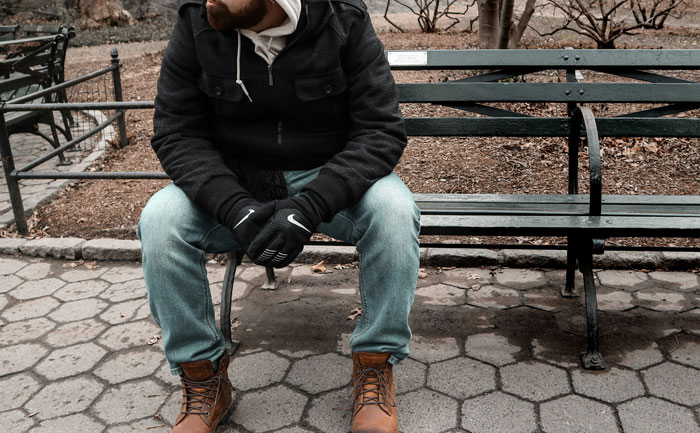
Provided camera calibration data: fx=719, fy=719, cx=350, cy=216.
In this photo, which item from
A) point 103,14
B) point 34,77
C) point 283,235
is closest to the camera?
point 283,235

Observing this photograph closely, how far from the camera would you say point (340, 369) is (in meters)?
2.97

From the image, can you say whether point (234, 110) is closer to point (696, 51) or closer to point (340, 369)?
point (340, 369)

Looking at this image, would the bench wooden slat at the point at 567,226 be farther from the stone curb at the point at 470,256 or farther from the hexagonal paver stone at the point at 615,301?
the stone curb at the point at 470,256

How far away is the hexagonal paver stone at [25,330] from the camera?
3.33 metres

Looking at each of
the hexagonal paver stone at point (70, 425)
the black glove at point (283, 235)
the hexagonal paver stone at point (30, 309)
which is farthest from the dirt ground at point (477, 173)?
the black glove at point (283, 235)

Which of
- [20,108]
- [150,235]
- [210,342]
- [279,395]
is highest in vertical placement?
[20,108]

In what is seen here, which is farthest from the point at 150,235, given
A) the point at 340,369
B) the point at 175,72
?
the point at 340,369

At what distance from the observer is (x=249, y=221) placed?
2348mm

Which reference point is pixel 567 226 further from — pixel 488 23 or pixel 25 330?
pixel 488 23

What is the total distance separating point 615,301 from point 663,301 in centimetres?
22

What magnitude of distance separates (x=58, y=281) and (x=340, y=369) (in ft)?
6.08

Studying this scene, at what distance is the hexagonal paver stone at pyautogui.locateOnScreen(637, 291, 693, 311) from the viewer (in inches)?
133

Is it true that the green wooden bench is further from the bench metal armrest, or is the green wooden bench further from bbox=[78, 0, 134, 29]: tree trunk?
bbox=[78, 0, 134, 29]: tree trunk

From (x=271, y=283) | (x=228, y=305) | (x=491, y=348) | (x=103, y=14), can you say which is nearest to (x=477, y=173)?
(x=271, y=283)
